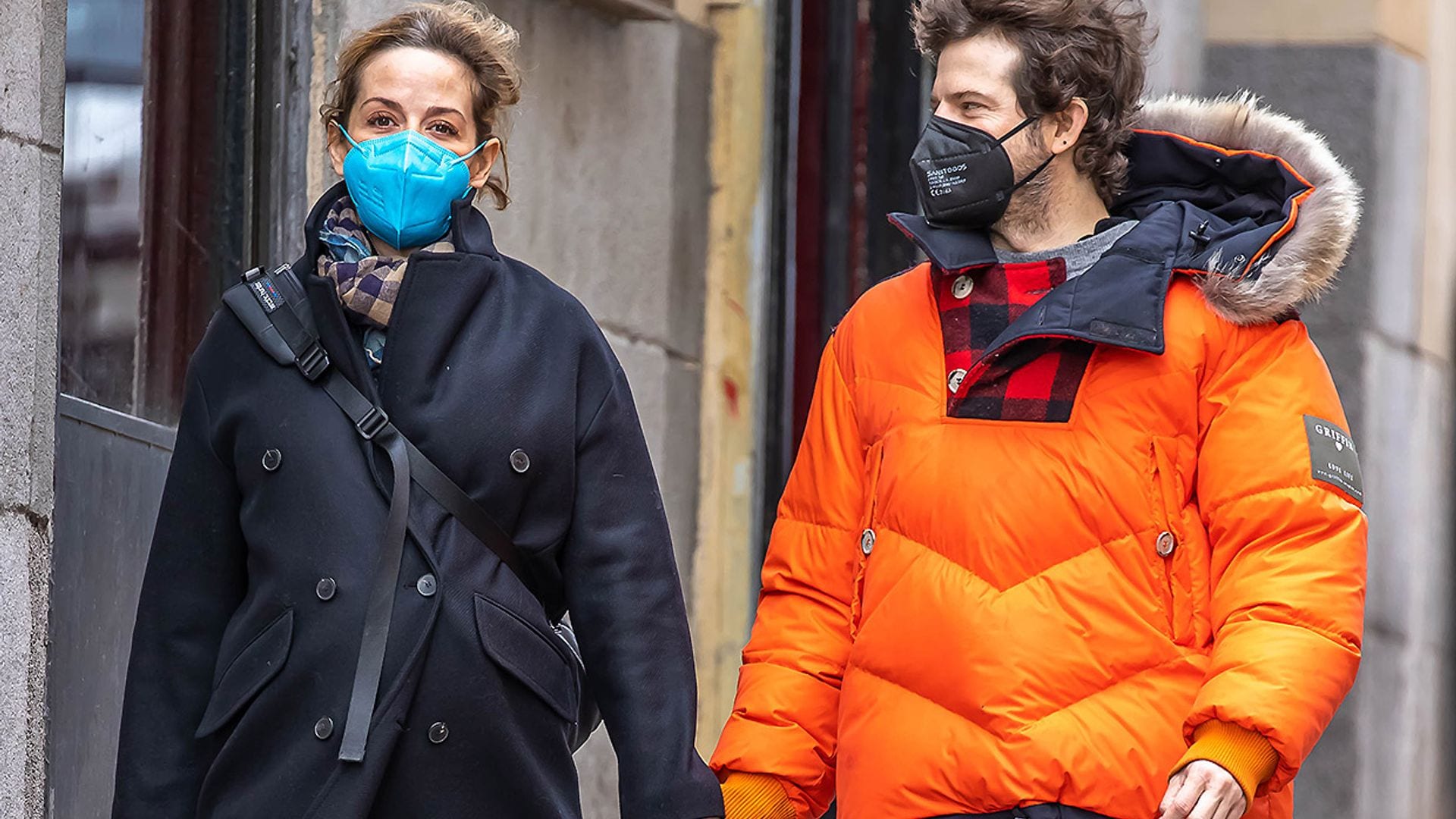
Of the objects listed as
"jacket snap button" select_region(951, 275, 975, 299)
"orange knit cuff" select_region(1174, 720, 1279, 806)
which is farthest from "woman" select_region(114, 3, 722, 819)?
"orange knit cuff" select_region(1174, 720, 1279, 806)

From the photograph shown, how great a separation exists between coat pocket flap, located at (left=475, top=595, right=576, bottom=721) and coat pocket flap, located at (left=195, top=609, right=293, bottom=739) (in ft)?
0.97

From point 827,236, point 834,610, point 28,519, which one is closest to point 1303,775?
point 827,236

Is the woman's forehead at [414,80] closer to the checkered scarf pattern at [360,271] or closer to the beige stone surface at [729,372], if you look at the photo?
the checkered scarf pattern at [360,271]

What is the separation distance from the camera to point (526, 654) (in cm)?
412

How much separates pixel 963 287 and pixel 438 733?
4.09ft

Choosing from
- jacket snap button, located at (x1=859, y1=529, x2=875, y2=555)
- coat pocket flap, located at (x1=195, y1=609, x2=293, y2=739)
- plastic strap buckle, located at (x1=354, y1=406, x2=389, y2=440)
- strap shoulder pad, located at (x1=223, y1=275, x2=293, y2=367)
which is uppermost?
strap shoulder pad, located at (x1=223, y1=275, x2=293, y2=367)

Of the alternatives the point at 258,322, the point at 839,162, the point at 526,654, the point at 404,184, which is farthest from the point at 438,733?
the point at 839,162

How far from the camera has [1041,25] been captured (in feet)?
15.2

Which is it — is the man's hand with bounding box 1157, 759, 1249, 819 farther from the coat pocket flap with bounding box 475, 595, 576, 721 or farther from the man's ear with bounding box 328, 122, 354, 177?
the man's ear with bounding box 328, 122, 354, 177

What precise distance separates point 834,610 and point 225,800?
115 centimetres

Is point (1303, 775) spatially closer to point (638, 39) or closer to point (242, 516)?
point (638, 39)

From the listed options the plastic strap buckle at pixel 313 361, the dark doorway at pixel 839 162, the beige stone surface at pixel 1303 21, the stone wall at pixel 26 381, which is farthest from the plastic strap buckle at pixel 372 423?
the beige stone surface at pixel 1303 21

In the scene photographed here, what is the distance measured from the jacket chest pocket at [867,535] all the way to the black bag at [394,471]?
1.70ft

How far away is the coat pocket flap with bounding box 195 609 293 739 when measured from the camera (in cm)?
402
